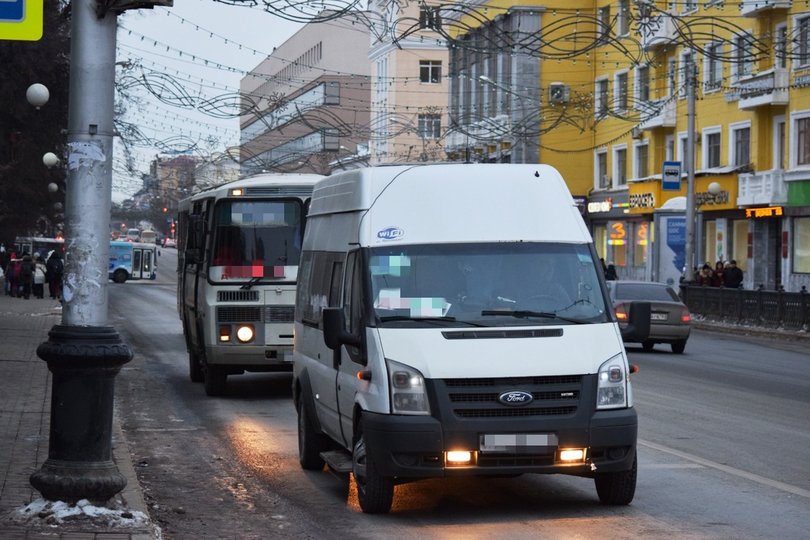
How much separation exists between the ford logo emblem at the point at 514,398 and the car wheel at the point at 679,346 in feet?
68.1

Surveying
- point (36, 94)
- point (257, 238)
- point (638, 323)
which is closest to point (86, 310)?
point (638, 323)

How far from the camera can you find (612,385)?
9562mm

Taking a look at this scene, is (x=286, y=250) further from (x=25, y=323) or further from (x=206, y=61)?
(x=25, y=323)

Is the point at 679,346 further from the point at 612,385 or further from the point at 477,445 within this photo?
the point at 477,445

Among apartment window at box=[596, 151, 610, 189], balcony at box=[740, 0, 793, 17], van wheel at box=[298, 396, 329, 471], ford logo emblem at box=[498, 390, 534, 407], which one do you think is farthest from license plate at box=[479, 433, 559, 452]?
apartment window at box=[596, 151, 610, 189]

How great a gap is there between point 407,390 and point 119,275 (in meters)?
82.7

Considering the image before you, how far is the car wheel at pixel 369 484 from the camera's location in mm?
9570

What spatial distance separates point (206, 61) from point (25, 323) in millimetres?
13536

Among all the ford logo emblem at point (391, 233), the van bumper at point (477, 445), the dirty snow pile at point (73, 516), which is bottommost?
the dirty snow pile at point (73, 516)

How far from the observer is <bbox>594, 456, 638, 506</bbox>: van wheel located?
9773 mm

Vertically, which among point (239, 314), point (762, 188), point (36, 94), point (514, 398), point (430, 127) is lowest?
point (514, 398)

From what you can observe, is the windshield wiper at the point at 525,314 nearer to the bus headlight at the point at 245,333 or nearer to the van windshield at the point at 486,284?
the van windshield at the point at 486,284

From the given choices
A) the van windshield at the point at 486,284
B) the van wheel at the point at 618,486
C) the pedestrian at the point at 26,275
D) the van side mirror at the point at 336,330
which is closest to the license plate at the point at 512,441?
the van wheel at the point at 618,486

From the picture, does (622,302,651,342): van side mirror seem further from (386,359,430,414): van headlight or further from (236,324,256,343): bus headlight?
(236,324,256,343): bus headlight
